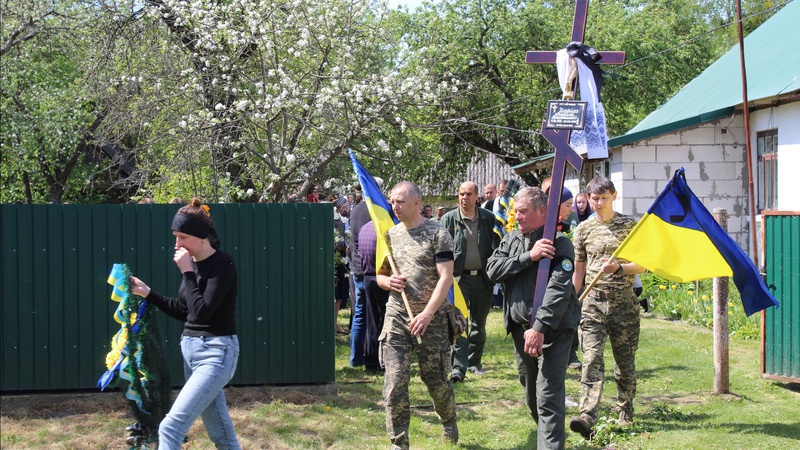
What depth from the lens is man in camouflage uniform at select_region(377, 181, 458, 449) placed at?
585 cm

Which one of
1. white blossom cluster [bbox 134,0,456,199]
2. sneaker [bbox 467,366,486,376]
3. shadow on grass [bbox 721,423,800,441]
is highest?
white blossom cluster [bbox 134,0,456,199]

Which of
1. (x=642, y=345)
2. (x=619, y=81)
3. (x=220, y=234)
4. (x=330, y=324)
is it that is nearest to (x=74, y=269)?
(x=220, y=234)

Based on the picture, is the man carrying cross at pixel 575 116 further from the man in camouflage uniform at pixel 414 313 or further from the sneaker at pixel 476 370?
the sneaker at pixel 476 370

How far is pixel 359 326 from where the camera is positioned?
9.26 metres

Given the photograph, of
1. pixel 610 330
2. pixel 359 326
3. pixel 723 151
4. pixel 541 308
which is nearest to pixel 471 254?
pixel 359 326

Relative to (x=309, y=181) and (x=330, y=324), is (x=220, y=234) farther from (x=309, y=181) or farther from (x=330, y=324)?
(x=309, y=181)

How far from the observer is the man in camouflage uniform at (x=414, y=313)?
5.85m

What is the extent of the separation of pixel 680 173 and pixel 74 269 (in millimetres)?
5344

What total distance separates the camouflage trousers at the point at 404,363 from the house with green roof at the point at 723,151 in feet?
36.4

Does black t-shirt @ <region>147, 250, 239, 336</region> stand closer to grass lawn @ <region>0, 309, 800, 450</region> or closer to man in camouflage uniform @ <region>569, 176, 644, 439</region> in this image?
grass lawn @ <region>0, 309, 800, 450</region>

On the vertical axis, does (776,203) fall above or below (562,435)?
above

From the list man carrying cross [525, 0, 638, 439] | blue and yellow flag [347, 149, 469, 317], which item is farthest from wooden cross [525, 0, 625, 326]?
blue and yellow flag [347, 149, 469, 317]

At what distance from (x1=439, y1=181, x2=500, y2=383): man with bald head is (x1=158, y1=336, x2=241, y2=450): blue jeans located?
3704 millimetres

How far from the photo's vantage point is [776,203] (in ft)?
51.3
